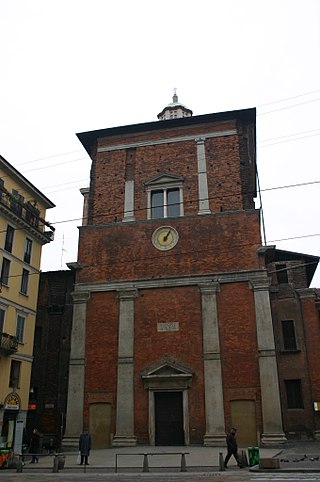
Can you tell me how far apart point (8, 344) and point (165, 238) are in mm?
10425

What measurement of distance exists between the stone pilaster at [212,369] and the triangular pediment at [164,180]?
22.2ft

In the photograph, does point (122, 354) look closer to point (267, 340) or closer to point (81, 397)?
point (81, 397)

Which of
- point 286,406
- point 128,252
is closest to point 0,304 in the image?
point 128,252

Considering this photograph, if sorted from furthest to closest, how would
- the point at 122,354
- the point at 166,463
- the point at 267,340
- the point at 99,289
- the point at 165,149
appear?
the point at 165,149 < the point at 99,289 < the point at 122,354 < the point at 267,340 < the point at 166,463

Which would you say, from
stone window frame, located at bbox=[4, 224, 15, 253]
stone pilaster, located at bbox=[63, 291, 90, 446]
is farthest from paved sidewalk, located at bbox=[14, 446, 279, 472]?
stone window frame, located at bbox=[4, 224, 15, 253]

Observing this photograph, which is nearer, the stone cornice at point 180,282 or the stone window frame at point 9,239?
the stone cornice at point 180,282

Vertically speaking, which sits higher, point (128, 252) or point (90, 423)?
point (128, 252)

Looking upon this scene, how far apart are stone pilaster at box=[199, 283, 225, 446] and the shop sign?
11121mm

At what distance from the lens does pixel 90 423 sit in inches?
921

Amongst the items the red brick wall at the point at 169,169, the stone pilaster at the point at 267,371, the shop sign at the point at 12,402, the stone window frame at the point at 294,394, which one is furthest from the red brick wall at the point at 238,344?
the shop sign at the point at 12,402

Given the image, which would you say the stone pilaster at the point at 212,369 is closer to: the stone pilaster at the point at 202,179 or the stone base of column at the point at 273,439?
the stone base of column at the point at 273,439

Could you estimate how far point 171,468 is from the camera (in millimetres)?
15250

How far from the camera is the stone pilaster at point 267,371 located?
69.8 ft

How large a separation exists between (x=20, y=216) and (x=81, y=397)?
39.9ft
